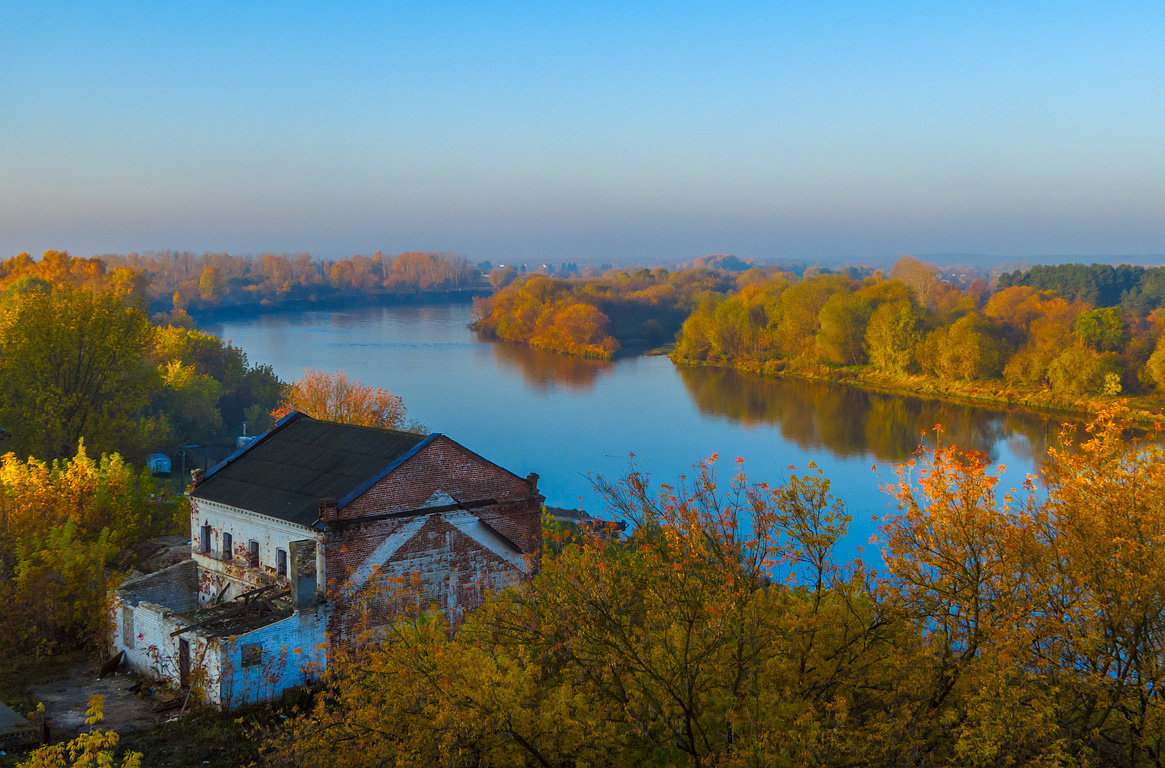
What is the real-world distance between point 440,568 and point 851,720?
11.5 meters

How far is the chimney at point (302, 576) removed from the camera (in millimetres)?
18234

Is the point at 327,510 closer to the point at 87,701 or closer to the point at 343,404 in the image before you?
the point at 87,701

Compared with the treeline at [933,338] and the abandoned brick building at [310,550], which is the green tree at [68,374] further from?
the treeline at [933,338]

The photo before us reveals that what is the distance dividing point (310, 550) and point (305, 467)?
3.72 m

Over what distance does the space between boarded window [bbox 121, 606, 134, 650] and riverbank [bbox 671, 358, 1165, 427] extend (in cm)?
5406

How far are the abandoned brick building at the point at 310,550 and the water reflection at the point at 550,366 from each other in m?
56.0

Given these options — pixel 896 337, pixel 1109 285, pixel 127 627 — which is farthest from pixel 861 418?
pixel 1109 285

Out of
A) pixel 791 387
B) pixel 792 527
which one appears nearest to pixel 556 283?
pixel 791 387

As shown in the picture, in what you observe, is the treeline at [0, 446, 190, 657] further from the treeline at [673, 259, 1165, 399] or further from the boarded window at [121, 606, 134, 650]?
the treeline at [673, 259, 1165, 399]

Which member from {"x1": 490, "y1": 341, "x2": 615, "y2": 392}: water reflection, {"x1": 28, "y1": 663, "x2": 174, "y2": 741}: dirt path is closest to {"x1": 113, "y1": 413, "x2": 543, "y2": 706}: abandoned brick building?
{"x1": 28, "y1": 663, "x2": 174, "y2": 741}: dirt path

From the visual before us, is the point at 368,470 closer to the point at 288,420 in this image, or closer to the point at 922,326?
the point at 288,420

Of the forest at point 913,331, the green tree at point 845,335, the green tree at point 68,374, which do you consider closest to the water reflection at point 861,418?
the forest at point 913,331

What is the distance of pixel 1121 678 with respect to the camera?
10828mm

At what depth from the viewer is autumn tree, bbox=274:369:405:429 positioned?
4431 cm
